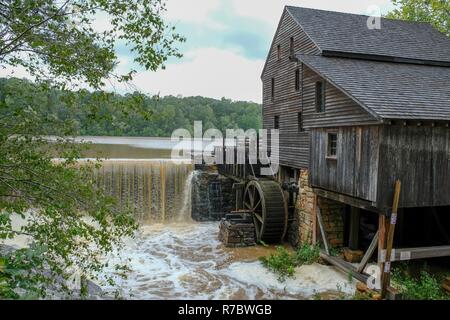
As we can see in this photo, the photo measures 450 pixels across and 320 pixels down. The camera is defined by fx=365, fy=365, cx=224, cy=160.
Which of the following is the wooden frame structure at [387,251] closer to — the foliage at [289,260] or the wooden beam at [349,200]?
the wooden beam at [349,200]

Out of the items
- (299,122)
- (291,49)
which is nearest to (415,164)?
(299,122)

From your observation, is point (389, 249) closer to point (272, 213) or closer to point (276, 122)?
point (272, 213)

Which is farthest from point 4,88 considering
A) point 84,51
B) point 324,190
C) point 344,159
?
point 324,190

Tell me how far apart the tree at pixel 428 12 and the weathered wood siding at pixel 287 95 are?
1034cm

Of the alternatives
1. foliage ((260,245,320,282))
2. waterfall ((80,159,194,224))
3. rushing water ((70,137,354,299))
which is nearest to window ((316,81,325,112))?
foliage ((260,245,320,282))

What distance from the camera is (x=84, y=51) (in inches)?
198

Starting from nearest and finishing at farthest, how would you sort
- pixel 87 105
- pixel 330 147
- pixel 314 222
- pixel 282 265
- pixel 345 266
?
pixel 87 105, pixel 345 266, pixel 330 147, pixel 282 265, pixel 314 222

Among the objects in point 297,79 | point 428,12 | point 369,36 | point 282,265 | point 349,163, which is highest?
point 428,12

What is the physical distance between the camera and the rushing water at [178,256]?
1073 cm

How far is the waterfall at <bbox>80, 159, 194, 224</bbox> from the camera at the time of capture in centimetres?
1988

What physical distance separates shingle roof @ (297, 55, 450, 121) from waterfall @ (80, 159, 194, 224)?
11.0m

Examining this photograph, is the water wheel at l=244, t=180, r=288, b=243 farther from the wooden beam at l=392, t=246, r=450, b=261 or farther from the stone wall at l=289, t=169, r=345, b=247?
the wooden beam at l=392, t=246, r=450, b=261

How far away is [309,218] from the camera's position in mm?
14000

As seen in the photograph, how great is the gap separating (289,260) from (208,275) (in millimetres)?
2764
